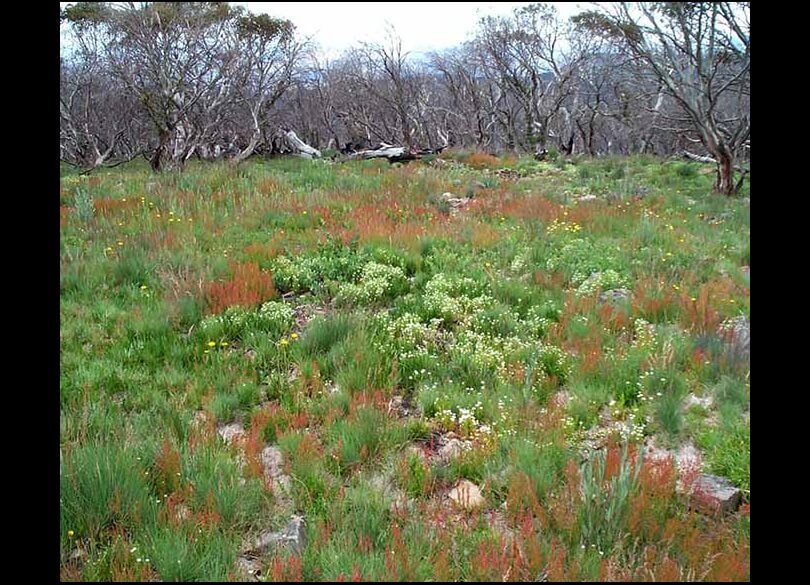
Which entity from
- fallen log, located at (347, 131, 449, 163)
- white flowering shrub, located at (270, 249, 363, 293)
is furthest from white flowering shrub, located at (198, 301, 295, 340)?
fallen log, located at (347, 131, 449, 163)

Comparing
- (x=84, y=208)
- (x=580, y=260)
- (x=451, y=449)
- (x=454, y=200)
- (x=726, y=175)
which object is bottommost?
(x=451, y=449)

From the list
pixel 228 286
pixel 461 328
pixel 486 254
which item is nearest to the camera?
pixel 461 328

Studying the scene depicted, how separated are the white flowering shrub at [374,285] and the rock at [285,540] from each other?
11.4ft

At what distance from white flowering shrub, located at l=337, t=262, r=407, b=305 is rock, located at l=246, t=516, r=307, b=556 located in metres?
3.48

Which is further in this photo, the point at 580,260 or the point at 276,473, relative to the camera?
the point at 580,260

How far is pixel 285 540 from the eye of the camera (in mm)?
2838

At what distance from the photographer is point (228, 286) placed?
629 centimetres

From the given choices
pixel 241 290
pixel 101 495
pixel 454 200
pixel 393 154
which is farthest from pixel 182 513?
pixel 393 154

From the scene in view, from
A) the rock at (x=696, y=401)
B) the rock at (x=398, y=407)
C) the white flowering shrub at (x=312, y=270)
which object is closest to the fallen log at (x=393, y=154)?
the white flowering shrub at (x=312, y=270)

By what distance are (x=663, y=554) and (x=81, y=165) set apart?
70.3 ft

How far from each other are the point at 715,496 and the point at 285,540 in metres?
2.26

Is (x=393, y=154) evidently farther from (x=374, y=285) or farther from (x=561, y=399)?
(x=561, y=399)
